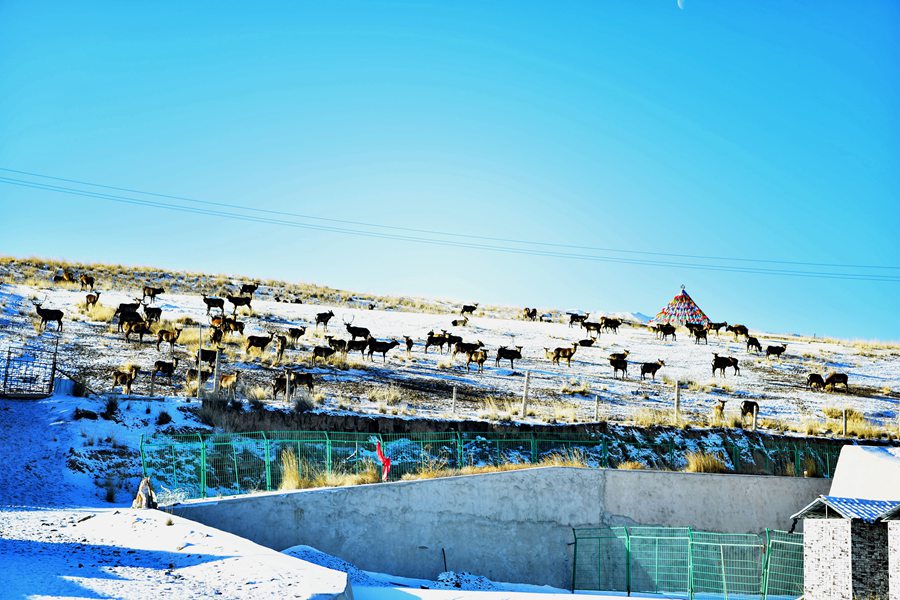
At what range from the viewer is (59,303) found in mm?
47031

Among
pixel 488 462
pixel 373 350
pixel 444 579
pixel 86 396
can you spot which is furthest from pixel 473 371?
pixel 444 579

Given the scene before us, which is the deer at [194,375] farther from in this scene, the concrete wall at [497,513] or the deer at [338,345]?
the concrete wall at [497,513]

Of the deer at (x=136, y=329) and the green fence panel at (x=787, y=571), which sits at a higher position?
the deer at (x=136, y=329)

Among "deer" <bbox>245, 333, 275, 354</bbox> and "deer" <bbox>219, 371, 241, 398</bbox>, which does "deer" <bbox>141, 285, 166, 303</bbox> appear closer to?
"deer" <bbox>245, 333, 275, 354</bbox>

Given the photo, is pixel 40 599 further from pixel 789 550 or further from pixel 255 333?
pixel 255 333

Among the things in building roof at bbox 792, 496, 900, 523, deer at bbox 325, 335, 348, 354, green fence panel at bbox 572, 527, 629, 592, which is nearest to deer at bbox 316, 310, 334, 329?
deer at bbox 325, 335, 348, 354

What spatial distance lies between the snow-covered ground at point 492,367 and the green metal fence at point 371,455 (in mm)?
3649

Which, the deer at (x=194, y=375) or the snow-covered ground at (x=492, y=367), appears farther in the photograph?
the snow-covered ground at (x=492, y=367)

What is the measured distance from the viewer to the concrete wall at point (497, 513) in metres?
20.2

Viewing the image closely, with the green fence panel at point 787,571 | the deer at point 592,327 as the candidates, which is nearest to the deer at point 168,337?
the green fence panel at point 787,571

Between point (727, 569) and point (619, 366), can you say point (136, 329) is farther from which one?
point (727, 569)

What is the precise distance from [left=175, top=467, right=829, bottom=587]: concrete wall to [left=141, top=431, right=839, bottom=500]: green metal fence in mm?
1314

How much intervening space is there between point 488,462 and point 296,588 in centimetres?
1457

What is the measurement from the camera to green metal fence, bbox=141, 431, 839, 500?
75.7 ft
